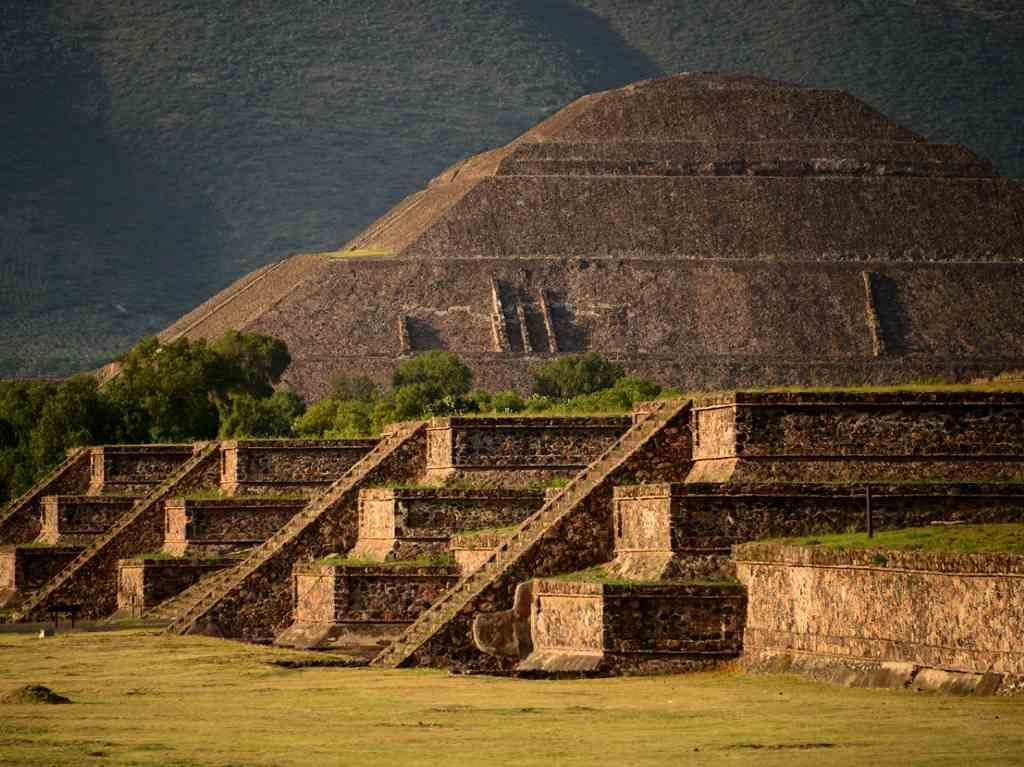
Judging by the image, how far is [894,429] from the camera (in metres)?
37.0

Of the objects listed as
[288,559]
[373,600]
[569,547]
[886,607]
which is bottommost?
[373,600]

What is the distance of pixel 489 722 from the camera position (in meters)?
29.4

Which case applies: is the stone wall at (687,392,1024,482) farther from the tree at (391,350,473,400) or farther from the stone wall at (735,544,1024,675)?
the tree at (391,350,473,400)

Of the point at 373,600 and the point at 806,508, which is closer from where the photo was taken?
the point at 806,508

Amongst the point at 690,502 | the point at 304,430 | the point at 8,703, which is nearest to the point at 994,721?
the point at 690,502

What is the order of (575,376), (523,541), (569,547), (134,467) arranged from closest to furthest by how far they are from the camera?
(569,547)
(523,541)
(134,467)
(575,376)

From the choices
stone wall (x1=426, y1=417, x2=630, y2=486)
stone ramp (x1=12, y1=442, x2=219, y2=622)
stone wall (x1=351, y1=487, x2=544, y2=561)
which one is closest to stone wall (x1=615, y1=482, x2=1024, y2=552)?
stone wall (x1=351, y1=487, x2=544, y2=561)

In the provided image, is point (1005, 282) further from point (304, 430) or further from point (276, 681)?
point (276, 681)

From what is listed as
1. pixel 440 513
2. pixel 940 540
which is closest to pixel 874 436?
pixel 940 540

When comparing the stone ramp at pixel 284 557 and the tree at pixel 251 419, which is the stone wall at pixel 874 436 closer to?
the stone ramp at pixel 284 557

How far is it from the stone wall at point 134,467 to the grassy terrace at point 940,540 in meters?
32.4

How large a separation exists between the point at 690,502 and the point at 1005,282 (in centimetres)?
10620

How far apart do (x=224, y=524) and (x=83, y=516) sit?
9845 mm

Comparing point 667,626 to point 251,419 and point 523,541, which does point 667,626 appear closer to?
point 523,541
